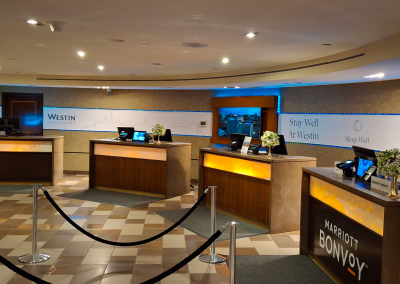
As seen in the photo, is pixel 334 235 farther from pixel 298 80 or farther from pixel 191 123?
pixel 191 123

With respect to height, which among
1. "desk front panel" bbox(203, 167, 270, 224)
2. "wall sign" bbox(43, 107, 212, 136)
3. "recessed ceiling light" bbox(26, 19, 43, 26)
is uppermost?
"recessed ceiling light" bbox(26, 19, 43, 26)

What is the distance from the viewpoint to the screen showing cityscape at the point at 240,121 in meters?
11.1

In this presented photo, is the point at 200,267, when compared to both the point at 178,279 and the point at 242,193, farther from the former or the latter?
the point at 242,193

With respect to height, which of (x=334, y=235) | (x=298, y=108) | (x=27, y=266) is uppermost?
(x=298, y=108)

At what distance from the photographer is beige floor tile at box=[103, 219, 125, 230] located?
6.43 meters

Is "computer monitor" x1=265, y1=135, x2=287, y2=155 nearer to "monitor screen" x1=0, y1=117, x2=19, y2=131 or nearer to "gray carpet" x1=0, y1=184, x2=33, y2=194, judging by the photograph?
"gray carpet" x1=0, y1=184, x2=33, y2=194

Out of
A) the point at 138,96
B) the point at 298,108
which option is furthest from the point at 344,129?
the point at 138,96

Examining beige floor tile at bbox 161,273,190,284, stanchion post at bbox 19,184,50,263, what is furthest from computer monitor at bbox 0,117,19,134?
beige floor tile at bbox 161,273,190,284

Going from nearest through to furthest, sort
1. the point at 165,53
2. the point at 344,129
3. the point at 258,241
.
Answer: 1. the point at 258,241
2. the point at 165,53
3. the point at 344,129

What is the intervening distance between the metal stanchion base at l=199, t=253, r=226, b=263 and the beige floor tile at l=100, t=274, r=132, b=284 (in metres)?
0.98

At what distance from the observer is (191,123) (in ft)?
39.8

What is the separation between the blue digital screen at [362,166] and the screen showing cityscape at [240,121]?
21.5 feet

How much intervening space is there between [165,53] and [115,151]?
3314 mm

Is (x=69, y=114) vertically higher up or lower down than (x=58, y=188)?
higher up
